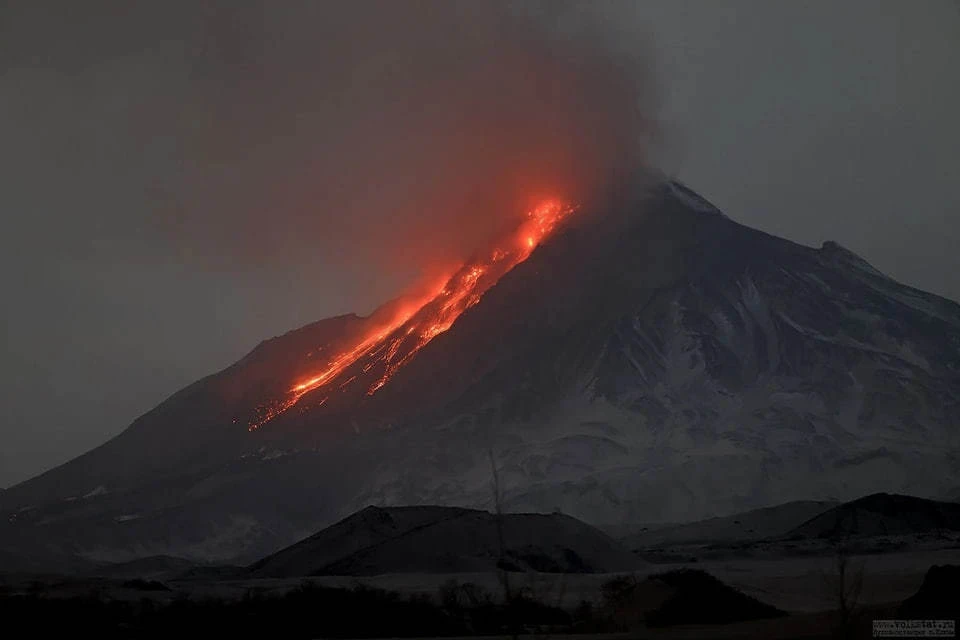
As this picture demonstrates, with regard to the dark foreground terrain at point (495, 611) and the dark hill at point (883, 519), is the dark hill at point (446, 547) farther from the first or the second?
the dark hill at point (883, 519)

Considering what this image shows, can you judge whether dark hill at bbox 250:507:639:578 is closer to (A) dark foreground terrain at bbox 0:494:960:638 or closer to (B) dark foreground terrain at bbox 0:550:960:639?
(A) dark foreground terrain at bbox 0:494:960:638

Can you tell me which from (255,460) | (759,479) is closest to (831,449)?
(759,479)

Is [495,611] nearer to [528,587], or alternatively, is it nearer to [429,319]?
[528,587]

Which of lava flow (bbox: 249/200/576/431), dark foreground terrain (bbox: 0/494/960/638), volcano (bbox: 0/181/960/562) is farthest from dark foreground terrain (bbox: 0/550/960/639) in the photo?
lava flow (bbox: 249/200/576/431)

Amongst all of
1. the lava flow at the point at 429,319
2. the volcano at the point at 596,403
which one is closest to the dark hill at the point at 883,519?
the volcano at the point at 596,403

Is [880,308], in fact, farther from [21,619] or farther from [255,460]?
[21,619]

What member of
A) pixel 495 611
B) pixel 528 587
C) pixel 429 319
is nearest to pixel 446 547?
pixel 528 587
